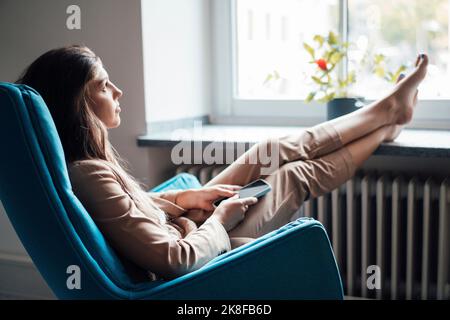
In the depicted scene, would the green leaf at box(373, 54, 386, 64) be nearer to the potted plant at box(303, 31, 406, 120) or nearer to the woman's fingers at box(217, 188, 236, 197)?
the potted plant at box(303, 31, 406, 120)

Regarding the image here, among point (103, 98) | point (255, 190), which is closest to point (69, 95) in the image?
point (103, 98)

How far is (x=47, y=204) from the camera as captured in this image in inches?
43.9

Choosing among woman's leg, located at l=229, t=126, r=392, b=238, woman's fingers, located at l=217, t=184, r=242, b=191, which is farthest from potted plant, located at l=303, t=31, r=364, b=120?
woman's fingers, located at l=217, t=184, r=242, b=191

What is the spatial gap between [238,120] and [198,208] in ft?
3.03

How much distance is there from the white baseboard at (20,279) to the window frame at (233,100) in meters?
1.01

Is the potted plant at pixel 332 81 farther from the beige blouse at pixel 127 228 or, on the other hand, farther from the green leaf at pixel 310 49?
the beige blouse at pixel 127 228

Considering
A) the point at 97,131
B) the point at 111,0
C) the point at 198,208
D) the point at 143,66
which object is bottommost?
the point at 198,208

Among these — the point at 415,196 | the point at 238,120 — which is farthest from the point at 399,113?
the point at 238,120

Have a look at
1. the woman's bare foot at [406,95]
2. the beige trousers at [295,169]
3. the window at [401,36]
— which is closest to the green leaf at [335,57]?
the window at [401,36]

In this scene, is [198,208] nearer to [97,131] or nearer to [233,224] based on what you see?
[233,224]

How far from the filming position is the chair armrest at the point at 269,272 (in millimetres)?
1152

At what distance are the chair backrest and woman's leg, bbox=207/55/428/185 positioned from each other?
2.09 feet

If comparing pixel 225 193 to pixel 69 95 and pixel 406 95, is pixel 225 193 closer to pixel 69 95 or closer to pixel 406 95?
pixel 69 95
